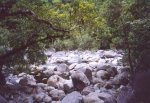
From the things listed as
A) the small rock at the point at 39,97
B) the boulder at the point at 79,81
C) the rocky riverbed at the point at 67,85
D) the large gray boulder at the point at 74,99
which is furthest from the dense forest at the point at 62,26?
the large gray boulder at the point at 74,99

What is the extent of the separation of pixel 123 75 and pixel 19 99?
4068 millimetres

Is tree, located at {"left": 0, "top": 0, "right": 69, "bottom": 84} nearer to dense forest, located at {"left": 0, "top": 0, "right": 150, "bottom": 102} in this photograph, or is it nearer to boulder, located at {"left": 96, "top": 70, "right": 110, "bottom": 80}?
dense forest, located at {"left": 0, "top": 0, "right": 150, "bottom": 102}

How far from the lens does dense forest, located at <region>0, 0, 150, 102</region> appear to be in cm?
895

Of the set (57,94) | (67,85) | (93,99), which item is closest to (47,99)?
(57,94)

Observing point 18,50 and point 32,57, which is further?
point 32,57

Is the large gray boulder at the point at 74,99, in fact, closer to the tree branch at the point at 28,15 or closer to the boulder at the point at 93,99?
the boulder at the point at 93,99

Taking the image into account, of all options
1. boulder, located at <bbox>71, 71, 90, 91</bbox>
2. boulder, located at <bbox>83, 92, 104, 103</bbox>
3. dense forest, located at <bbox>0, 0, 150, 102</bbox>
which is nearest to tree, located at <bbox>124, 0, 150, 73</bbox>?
dense forest, located at <bbox>0, 0, 150, 102</bbox>

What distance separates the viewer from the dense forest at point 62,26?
8.95m

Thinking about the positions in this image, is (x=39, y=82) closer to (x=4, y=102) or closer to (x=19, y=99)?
(x=19, y=99)

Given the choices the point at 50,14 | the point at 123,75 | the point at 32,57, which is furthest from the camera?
the point at 123,75

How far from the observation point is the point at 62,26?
9.55 meters

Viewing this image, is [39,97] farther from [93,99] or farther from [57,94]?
[93,99]

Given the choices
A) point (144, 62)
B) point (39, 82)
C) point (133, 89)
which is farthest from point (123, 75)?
point (39, 82)

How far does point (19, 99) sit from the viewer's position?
10531 millimetres
